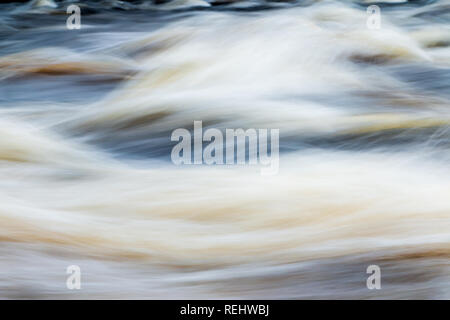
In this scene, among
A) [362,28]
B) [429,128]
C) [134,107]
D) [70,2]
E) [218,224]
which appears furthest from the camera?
[70,2]

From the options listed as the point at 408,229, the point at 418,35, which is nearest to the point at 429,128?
the point at 408,229

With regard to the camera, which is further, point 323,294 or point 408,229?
point 408,229

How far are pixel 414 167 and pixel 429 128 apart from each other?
0.99 ft

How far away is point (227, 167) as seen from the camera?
6.54 ft

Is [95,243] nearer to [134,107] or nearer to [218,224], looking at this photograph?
[218,224]

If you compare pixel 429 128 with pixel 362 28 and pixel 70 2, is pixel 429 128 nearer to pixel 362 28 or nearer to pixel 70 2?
pixel 362 28

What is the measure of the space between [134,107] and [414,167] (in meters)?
0.96

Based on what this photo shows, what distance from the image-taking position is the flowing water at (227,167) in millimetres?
1498

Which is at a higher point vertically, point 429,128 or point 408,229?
point 429,128

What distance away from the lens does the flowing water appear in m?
1.50
